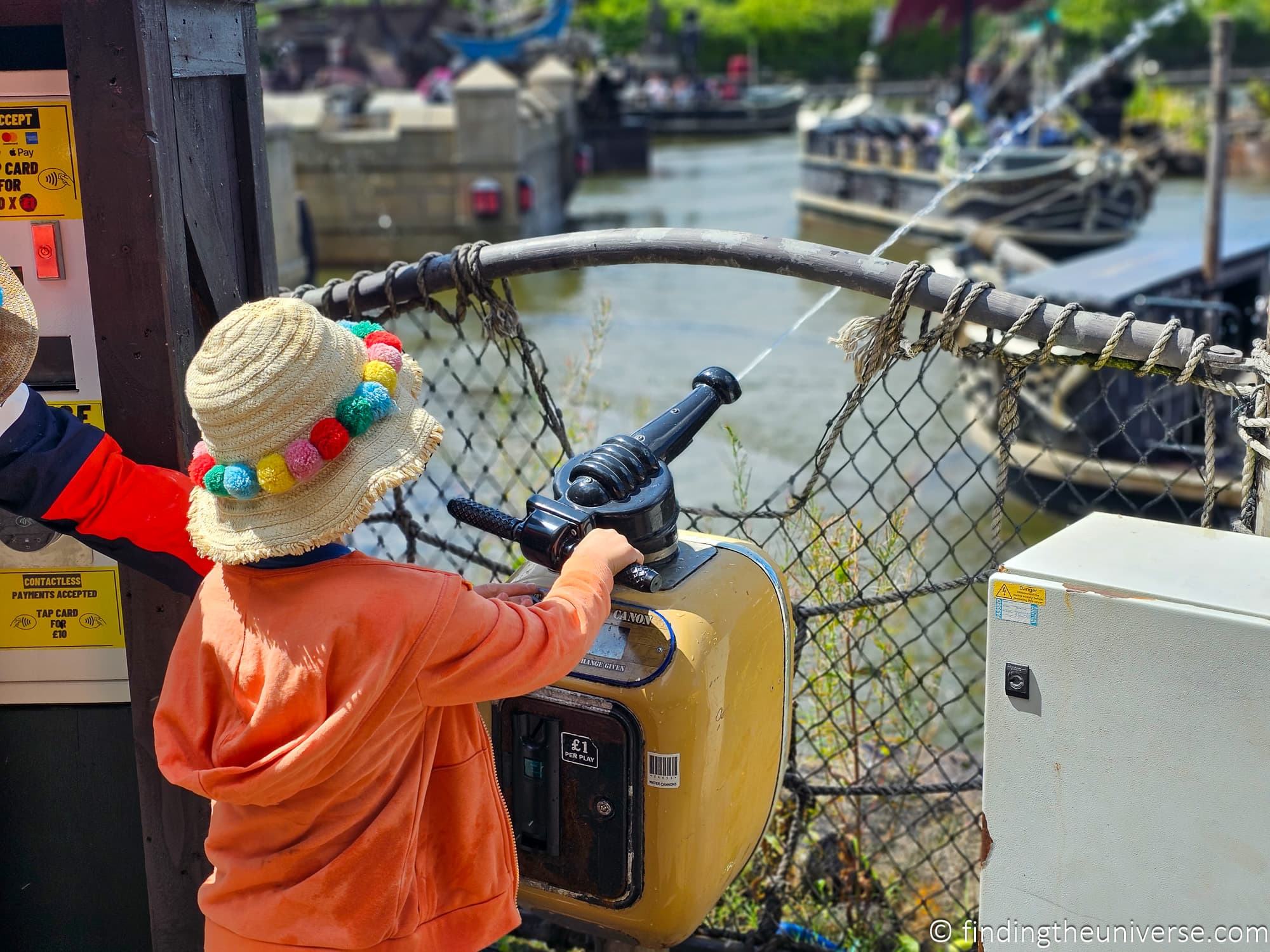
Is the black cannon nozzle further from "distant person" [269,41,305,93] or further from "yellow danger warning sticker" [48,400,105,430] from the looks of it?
"distant person" [269,41,305,93]

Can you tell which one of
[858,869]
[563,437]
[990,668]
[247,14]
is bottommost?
[858,869]

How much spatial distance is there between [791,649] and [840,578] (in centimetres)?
66

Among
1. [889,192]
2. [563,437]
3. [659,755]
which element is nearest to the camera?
[659,755]

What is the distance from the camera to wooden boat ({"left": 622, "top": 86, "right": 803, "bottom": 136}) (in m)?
41.1

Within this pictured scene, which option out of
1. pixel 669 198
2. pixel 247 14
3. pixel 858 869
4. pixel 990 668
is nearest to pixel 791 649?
pixel 990 668

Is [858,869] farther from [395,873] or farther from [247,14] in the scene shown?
[247,14]

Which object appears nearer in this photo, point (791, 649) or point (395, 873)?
point (395, 873)

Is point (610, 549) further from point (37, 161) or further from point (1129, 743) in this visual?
point (37, 161)

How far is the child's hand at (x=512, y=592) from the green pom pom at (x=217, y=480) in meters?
0.44

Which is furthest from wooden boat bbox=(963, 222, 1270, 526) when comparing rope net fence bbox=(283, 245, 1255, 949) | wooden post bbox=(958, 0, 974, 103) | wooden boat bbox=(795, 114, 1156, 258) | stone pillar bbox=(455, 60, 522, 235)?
wooden post bbox=(958, 0, 974, 103)

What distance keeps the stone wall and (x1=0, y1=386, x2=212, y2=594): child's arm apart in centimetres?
1443

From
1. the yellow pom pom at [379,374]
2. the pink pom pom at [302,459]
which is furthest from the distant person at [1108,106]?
the pink pom pom at [302,459]

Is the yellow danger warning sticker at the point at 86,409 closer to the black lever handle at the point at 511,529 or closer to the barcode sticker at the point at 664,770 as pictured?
the black lever handle at the point at 511,529

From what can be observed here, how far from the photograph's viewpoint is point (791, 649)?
2252 millimetres
